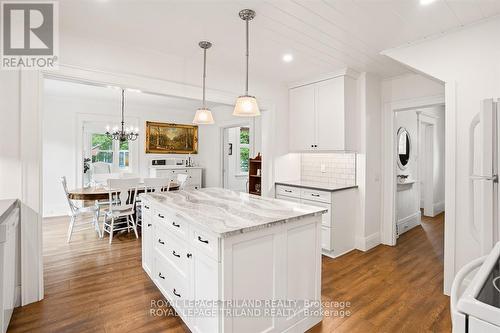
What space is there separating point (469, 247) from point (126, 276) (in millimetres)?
3502

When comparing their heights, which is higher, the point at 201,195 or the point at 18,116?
the point at 18,116

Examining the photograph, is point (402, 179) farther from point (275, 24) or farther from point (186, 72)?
point (186, 72)

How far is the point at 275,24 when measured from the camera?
2.40 metres

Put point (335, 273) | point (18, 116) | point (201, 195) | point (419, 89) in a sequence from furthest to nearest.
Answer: point (419, 89) → point (335, 273) → point (201, 195) → point (18, 116)

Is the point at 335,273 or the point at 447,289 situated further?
the point at 335,273

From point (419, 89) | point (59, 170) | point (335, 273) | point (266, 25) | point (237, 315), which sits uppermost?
point (266, 25)

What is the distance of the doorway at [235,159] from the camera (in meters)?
7.15

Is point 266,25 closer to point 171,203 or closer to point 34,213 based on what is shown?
point 171,203

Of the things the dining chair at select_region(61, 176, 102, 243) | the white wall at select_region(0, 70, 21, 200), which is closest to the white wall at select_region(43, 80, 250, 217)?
the dining chair at select_region(61, 176, 102, 243)

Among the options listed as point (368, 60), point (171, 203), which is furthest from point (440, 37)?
point (171, 203)

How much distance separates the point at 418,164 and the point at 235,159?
4.55 meters

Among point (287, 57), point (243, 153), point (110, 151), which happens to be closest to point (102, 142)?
point (110, 151)

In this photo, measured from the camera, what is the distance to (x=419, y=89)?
3607mm

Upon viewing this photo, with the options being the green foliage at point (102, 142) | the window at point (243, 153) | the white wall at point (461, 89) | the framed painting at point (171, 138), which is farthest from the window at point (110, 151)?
the white wall at point (461, 89)
